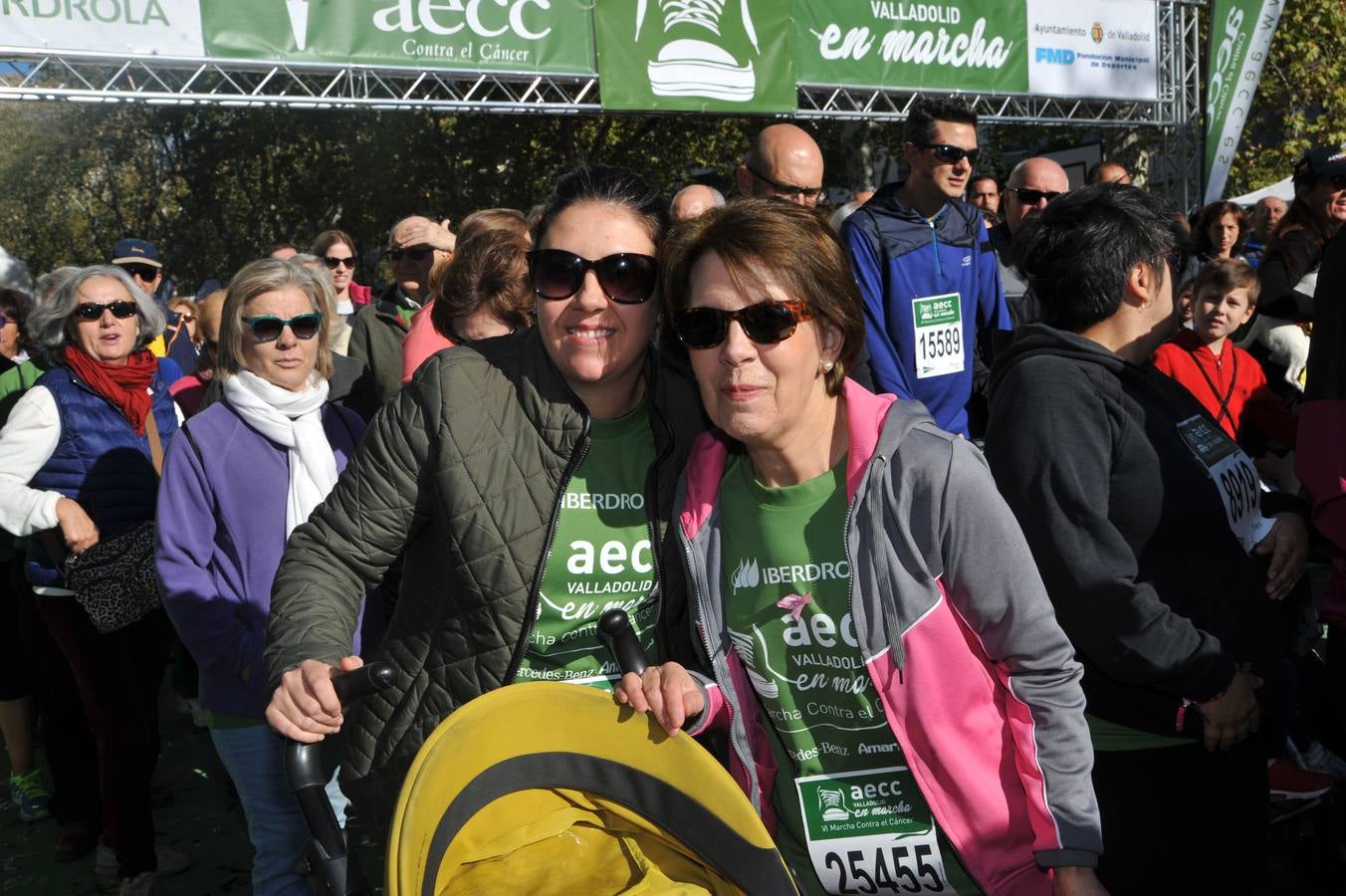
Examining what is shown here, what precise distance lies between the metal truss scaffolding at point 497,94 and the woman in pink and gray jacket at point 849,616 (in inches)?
278

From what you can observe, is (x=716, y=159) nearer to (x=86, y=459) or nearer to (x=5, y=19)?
(x=5, y=19)

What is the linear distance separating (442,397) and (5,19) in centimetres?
758

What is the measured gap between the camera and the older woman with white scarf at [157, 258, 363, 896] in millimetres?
3027

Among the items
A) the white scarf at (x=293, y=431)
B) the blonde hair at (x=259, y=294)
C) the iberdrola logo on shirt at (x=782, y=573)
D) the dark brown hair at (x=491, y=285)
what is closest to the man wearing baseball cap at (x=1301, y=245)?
the dark brown hair at (x=491, y=285)

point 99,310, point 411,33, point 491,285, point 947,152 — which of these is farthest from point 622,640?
point 411,33

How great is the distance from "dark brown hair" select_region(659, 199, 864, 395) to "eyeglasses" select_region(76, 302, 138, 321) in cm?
293

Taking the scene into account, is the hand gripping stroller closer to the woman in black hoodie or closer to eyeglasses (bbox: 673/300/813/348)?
eyeglasses (bbox: 673/300/813/348)

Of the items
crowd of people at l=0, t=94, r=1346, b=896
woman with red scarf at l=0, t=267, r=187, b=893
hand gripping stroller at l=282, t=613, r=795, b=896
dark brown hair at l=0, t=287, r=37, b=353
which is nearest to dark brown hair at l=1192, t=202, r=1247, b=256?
crowd of people at l=0, t=94, r=1346, b=896

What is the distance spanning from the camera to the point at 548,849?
159 cm

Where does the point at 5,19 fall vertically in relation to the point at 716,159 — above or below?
below

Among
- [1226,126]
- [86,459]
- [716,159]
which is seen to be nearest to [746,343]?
[86,459]

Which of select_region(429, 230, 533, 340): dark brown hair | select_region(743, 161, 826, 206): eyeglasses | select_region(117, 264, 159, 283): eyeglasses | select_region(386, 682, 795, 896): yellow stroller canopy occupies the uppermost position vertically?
select_region(117, 264, 159, 283): eyeglasses

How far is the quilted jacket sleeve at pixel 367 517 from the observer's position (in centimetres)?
202

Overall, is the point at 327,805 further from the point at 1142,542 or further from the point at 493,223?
the point at 493,223
